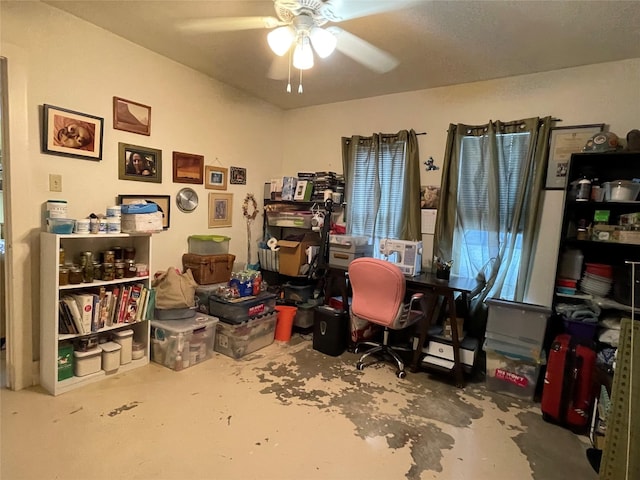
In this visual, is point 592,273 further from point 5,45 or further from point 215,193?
point 5,45

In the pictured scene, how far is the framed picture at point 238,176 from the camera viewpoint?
374cm

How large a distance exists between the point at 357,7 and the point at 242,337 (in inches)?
100

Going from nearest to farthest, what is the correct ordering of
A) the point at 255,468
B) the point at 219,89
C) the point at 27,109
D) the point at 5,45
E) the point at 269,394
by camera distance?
the point at 255,468, the point at 5,45, the point at 27,109, the point at 269,394, the point at 219,89

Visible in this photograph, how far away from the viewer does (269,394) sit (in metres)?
2.41

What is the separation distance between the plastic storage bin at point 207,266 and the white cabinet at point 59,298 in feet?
1.89

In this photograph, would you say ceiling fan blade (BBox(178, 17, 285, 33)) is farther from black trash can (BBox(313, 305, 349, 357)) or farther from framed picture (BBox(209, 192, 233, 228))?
black trash can (BBox(313, 305, 349, 357))

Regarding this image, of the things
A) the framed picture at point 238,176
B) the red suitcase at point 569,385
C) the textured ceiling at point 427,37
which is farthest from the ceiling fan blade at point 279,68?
the red suitcase at point 569,385

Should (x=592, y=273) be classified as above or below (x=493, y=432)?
above

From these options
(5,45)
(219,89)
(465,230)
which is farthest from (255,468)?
(219,89)

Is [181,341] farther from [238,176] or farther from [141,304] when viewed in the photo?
[238,176]

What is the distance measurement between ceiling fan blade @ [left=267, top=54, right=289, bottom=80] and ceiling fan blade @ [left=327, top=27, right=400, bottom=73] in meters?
0.51

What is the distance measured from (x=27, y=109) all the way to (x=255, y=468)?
2.54 metres

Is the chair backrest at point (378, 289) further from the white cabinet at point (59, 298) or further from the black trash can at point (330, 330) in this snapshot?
the white cabinet at point (59, 298)

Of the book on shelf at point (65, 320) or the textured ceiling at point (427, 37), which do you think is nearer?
the textured ceiling at point (427, 37)
